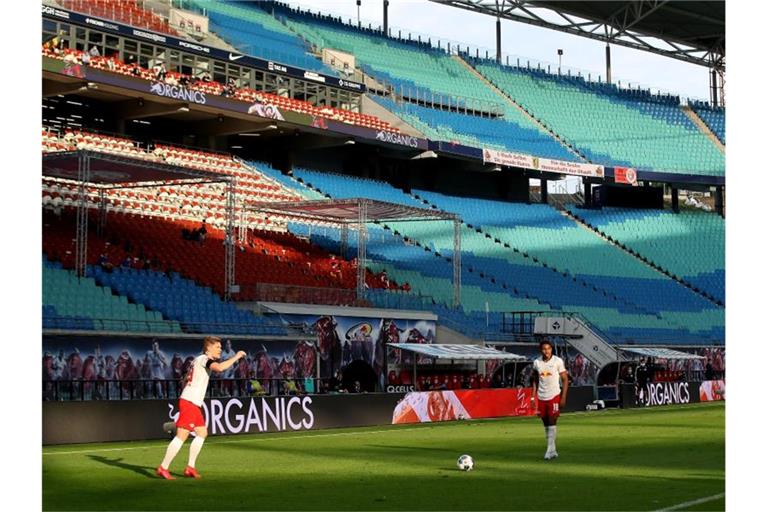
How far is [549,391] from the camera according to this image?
19.4 m

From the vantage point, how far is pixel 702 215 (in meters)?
72.4

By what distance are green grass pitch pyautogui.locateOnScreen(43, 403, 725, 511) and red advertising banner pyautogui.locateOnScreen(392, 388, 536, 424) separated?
15.9 feet

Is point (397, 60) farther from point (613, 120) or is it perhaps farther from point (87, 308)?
point (87, 308)

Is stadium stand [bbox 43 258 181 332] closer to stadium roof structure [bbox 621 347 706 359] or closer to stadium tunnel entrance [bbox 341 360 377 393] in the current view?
stadium tunnel entrance [bbox 341 360 377 393]

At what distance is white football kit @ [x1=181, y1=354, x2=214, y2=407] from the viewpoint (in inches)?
623

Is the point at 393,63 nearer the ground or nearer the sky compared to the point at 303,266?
nearer the sky

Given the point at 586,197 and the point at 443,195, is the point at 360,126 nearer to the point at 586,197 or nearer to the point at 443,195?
the point at 443,195

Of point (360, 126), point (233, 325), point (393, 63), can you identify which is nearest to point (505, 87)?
point (393, 63)

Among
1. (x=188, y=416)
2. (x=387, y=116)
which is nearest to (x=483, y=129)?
(x=387, y=116)

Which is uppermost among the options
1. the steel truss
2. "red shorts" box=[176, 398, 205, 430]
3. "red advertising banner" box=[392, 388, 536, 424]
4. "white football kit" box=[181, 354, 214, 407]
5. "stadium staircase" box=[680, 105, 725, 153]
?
"stadium staircase" box=[680, 105, 725, 153]

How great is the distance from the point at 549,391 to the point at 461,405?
49.2 feet

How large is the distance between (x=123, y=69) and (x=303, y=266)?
10.5m

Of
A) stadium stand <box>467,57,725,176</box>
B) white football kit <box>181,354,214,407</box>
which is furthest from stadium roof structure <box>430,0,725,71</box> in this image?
white football kit <box>181,354,214,407</box>
